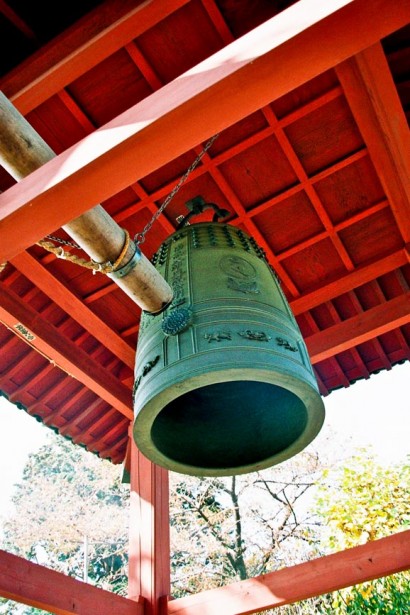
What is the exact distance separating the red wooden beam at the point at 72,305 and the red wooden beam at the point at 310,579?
68.4 inches

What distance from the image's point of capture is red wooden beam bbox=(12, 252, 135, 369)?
368 centimetres

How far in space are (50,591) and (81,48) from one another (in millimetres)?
2776

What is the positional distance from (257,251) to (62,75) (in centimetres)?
137

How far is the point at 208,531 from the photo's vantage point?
39.7 feet

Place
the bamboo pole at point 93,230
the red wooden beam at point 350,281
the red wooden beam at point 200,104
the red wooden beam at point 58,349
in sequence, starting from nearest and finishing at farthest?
the red wooden beam at point 200,104 < the bamboo pole at point 93,230 < the red wooden beam at point 58,349 < the red wooden beam at point 350,281

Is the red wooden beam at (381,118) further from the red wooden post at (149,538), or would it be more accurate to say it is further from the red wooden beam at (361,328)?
the red wooden post at (149,538)

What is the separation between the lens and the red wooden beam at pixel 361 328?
A: 3986 mm

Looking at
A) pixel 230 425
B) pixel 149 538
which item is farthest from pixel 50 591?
pixel 230 425

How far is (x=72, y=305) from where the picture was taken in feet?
12.9

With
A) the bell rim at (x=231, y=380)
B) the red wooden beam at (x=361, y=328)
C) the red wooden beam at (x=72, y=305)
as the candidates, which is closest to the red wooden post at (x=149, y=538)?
the red wooden beam at (x=72, y=305)

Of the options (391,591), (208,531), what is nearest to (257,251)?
(391,591)

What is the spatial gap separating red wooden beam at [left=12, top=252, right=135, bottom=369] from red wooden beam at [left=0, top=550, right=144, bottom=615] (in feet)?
5.41

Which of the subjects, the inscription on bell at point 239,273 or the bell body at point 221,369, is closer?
the bell body at point 221,369

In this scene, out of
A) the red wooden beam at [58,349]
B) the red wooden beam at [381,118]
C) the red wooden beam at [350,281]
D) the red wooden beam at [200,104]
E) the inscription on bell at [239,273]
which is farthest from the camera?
the red wooden beam at [350,281]
